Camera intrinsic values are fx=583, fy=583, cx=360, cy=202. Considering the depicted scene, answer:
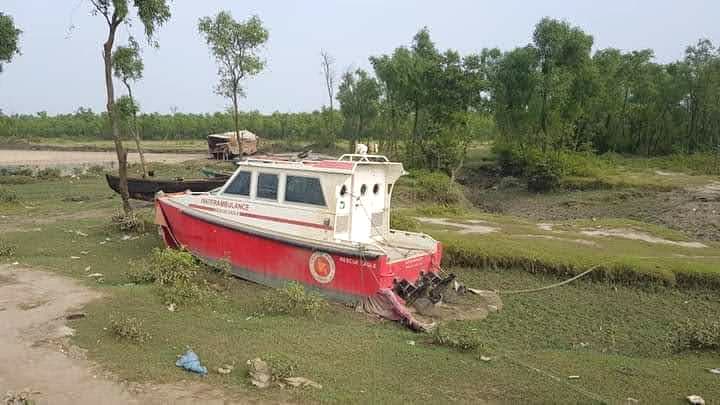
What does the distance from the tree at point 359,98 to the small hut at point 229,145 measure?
7.24m

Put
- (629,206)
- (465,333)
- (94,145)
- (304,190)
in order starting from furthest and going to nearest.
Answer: (94,145) → (629,206) → (304,190) → (465,333)

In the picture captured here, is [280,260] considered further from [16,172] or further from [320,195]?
[16,172]

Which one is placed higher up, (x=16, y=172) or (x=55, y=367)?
(x=16, y=172)

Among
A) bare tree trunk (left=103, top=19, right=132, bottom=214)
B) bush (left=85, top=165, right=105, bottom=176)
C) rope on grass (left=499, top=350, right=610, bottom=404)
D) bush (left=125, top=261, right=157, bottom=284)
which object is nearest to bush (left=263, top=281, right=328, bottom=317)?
bush (left=125, top=261, right=157, bottom=284)

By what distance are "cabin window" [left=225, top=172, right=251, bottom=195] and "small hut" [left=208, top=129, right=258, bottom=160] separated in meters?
27.7

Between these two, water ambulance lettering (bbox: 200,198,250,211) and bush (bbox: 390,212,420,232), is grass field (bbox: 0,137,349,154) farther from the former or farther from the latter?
water ambulance lettering (bbox: 200,198,250,211)

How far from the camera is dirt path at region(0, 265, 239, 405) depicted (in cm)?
527

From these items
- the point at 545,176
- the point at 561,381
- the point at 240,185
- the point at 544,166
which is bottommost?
the point at 561,381

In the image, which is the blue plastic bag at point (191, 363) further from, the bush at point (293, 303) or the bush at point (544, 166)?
the bush at point (544, 166)

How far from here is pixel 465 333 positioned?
754 centimetres

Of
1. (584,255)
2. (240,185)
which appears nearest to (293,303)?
(240,185)

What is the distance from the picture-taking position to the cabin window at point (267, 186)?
403 inches

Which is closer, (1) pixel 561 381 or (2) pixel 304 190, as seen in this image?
(1) pixel 561 381

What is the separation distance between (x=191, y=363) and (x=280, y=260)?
13.3 ft
